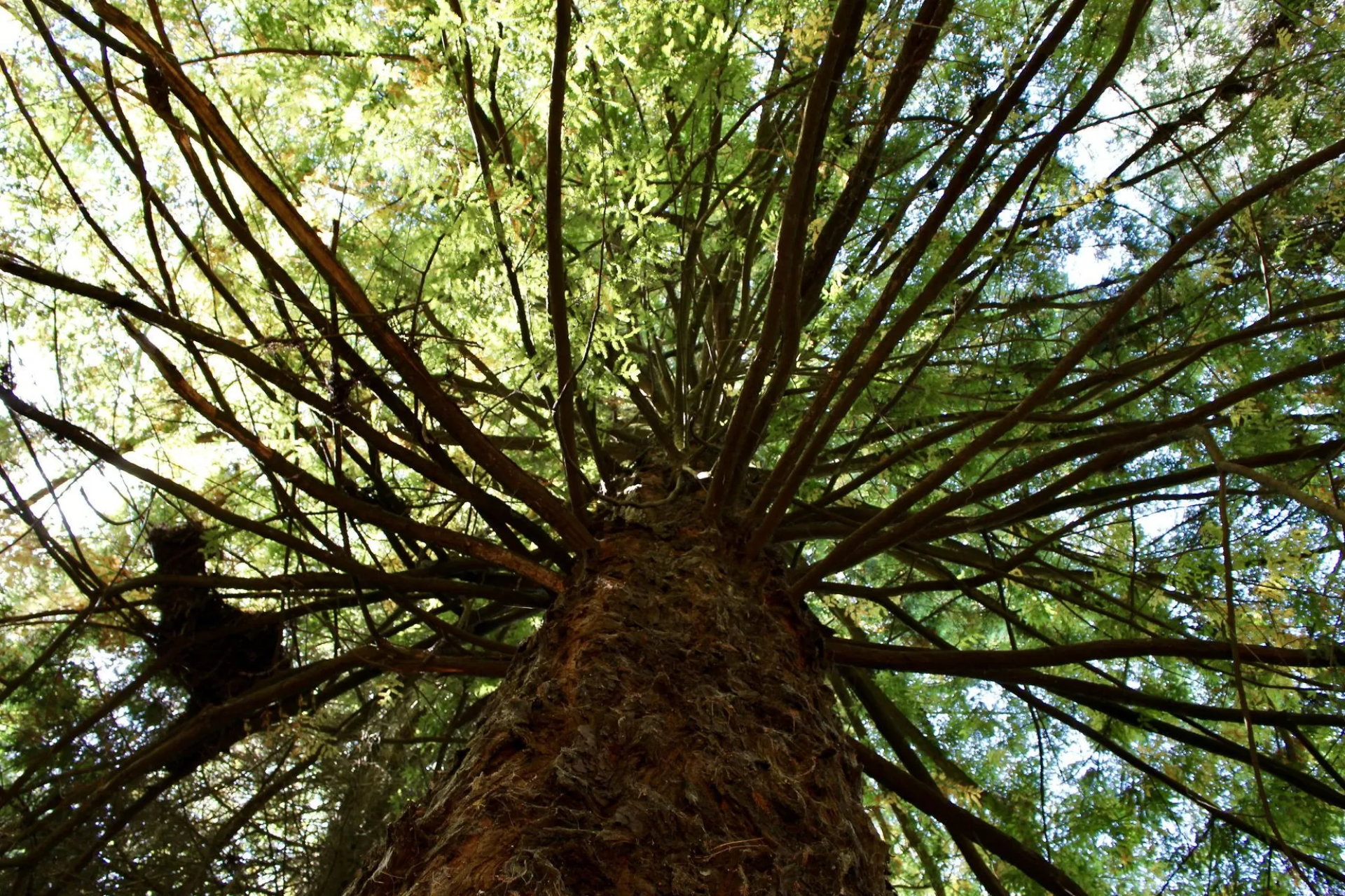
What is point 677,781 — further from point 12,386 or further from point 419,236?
point 419,236

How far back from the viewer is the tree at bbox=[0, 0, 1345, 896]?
1.47m

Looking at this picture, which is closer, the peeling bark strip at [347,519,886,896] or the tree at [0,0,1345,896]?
the peeling bark strip at [347,519,886,896]

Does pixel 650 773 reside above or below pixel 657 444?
below

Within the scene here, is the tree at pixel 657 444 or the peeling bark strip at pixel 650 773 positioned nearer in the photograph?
the peeling bark strip at pixel 650 773

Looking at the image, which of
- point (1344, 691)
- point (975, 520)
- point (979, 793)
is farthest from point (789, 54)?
point (979, 793)

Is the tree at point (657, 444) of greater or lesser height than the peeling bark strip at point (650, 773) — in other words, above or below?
above

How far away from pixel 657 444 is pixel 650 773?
2069 millimetres

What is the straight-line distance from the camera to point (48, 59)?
3139 mm

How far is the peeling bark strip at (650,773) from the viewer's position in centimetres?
106

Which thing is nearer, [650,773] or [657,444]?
[650,773]

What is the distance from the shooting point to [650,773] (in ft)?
4.09

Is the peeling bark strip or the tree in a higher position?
the tree

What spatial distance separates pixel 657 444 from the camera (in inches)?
128

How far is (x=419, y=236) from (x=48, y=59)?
1.70 metres
